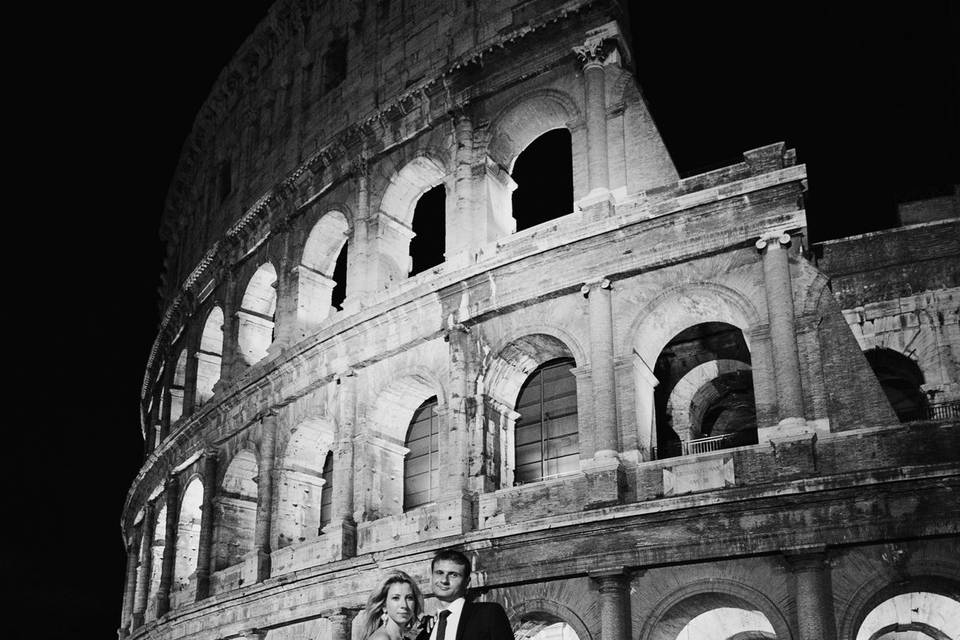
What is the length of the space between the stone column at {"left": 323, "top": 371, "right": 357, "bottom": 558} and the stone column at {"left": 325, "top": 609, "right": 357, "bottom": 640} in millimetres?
900

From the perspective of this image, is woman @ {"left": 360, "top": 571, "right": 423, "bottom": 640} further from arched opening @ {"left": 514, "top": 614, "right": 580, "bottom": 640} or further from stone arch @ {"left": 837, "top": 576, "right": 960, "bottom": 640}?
arched opening @ {"left": 514, "top": 614, "right": 580, "bottom": 640}

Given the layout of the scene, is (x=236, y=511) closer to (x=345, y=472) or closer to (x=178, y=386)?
(x=345, y=472)

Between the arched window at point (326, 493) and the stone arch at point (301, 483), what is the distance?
27cm

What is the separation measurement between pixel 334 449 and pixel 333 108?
7678mm

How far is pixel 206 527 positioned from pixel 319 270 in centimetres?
572

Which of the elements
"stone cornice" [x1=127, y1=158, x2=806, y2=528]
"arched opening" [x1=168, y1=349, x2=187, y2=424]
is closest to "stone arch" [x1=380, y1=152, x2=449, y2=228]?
"stone cornice" [x1=127, y1=158, x2=806, y2=528]

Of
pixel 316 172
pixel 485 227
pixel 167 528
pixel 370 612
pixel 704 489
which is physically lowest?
pixel 370 612

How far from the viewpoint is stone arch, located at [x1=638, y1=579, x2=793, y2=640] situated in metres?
13.2

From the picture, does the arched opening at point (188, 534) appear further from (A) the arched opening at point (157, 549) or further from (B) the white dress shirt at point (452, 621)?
(B) the white dress shirt at point (452, 621)

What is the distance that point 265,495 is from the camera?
65.1ft

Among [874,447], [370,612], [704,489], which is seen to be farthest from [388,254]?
[370,612]

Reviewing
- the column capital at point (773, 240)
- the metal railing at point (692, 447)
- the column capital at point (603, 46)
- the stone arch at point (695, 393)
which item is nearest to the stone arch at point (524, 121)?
the column capital at point (603, 46)

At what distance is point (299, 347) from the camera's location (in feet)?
65.0

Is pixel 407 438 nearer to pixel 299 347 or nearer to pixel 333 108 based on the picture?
pixel 299 347
